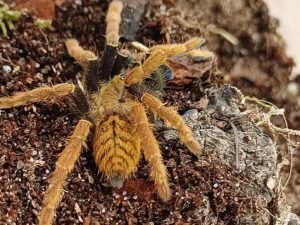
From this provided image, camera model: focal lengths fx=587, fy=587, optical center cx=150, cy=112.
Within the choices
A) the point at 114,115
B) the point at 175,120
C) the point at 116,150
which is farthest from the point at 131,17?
the point at 116,150

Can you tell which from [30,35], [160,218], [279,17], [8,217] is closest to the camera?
[8,217]

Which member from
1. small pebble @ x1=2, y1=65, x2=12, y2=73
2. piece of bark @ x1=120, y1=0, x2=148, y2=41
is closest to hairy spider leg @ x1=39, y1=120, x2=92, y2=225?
small pebble @ x1=2, y1=65, x2=12, y2=73

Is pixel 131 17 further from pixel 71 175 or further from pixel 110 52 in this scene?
pixel 71 175

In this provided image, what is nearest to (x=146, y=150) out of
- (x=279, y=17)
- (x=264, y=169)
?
(x=264, y=169)

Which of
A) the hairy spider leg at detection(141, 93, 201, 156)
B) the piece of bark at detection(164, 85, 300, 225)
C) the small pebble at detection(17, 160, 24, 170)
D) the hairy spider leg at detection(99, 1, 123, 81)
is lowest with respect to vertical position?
the small pebble at detection(17, 160, 24, 170)

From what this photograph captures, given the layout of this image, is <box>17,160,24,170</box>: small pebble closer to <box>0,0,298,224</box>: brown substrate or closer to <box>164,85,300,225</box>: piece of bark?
<box>0,0,298,224</box>: brown substrate

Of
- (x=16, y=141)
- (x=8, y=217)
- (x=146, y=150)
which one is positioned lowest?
(x=8, y=217)

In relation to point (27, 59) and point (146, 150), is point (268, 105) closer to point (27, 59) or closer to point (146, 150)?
point (146, 150)
